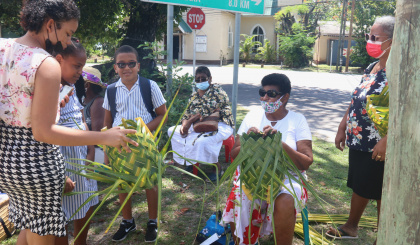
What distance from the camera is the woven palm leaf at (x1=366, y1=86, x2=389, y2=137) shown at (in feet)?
8.30

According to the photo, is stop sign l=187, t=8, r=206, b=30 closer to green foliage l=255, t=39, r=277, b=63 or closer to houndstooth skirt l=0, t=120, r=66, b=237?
houndstooth skirt l=0, t=120, r=66, b=237

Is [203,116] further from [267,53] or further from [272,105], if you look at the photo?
[267,53]

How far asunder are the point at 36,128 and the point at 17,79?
274mm

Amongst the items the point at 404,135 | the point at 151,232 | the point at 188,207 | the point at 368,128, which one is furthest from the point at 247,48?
the point at 404,135

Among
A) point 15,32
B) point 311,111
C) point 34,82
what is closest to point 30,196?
point 34,82

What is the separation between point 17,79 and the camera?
6.48 ft

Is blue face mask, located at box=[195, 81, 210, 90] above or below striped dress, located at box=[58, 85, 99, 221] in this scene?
above

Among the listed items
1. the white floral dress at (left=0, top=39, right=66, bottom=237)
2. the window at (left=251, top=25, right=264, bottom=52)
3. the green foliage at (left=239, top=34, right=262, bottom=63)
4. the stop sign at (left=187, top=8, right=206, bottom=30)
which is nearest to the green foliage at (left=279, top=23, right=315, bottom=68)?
the green foliage at (left=239, top=34, right=262, bottom=63)

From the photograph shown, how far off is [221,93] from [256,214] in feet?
8.75

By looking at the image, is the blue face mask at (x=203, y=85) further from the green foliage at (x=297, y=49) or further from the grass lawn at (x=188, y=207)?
the green foliage at (x=297, y=49)

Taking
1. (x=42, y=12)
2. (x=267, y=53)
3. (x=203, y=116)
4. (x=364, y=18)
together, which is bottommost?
(x=203, y=116)

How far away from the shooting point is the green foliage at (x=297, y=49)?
1093 inches

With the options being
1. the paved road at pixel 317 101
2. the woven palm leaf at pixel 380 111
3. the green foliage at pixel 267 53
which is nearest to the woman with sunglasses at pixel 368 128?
the woven palm leaf at pixel 380 111

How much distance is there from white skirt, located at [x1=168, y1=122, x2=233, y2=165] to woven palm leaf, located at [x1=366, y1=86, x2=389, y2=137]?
2.69 meters
